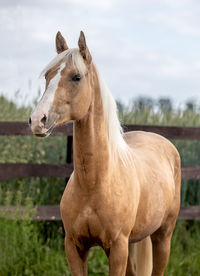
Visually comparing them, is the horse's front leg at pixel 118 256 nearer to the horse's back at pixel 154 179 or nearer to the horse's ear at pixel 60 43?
the horse's back at pixel 154 179

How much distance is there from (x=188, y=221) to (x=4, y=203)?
109 inches

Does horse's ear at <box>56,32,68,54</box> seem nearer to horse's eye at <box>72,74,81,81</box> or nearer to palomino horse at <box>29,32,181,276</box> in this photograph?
palomino horse at <box>29,32,181,276</box>

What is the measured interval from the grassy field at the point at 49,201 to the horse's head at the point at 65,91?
1.07 metres

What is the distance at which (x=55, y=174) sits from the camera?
17.6 ft

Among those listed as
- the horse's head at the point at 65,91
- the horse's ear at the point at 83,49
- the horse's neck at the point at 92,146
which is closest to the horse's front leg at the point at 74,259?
the horse's neck at the point at 92,146

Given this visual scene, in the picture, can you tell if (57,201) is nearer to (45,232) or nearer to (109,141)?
(45,232)

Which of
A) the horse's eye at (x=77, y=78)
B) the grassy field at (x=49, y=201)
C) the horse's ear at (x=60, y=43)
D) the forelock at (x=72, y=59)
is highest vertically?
the horse's ear at (x=60, y=43)

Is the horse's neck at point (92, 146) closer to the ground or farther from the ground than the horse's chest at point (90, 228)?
farther from the ground

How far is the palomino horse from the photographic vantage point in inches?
97.4

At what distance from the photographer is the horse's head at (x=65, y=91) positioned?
2353 millimetres

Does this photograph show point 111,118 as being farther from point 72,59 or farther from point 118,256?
point 118,256

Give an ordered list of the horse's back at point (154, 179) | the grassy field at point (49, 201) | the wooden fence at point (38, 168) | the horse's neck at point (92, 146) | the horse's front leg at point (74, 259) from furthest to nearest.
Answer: the wooden fence at point (38, 168) < the grassy field at point (49, 201) < the horse's back at point (154, 179) < the horse's front leg at point (74, 259) < the horse's neck at point (92, 146)

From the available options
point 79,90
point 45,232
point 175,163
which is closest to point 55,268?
point 45,232

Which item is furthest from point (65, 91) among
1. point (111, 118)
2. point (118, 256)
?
point (118, 256)
